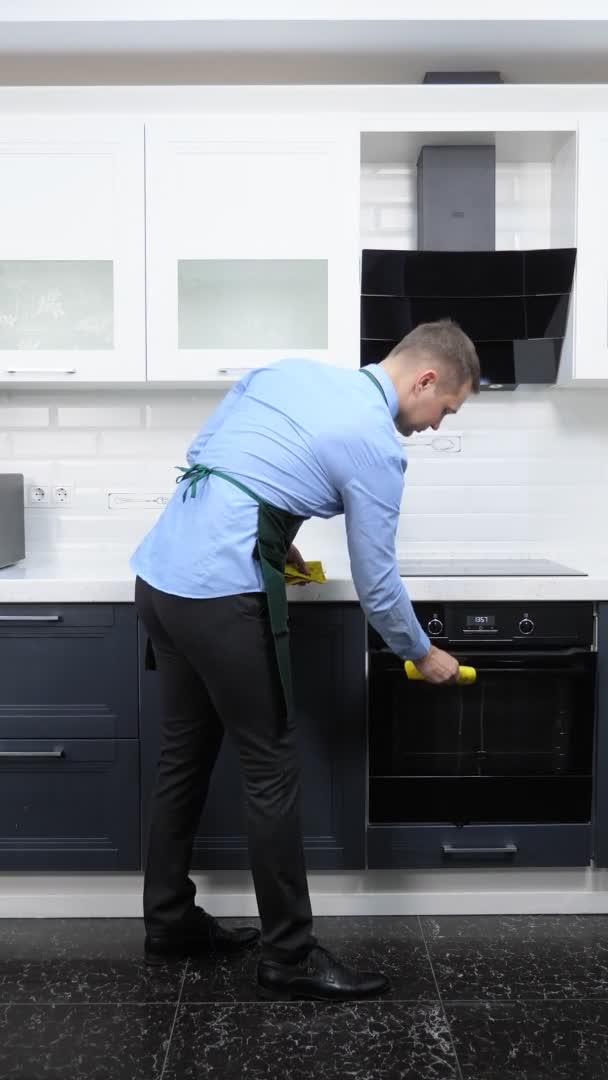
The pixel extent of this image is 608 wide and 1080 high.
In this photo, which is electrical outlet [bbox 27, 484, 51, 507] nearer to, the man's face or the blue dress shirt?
the blue dress shirt

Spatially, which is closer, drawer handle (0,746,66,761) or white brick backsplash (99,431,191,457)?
drawer handle (0,746,66,761)

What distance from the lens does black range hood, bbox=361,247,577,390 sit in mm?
2686

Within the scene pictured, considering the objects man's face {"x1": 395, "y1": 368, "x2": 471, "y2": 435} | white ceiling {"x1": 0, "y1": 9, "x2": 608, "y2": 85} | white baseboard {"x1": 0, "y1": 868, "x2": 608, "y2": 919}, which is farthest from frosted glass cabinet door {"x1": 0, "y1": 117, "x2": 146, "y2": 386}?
white baseboard {"x1": 0, "y1": 868, "x2": 608, "y2": 919}

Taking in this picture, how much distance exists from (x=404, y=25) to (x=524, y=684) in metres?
1.84

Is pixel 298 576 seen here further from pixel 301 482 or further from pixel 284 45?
pixel 284 45

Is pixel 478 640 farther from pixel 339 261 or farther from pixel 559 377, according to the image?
pixel 339 261

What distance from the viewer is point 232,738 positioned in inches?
79.5

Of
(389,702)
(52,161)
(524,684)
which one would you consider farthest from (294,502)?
(52,161)

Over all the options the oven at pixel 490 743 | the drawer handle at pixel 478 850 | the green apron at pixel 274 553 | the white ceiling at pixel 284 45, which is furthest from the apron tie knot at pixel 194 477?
the white ceiling at pixel 284 45

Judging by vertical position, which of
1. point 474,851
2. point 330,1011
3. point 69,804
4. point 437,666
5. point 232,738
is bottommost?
point 330,1011

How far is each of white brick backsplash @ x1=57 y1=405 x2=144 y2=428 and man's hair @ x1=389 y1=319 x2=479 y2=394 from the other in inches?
50.0

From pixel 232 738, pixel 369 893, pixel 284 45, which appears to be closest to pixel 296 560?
pixel 232 738

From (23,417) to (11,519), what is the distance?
1.30 ft

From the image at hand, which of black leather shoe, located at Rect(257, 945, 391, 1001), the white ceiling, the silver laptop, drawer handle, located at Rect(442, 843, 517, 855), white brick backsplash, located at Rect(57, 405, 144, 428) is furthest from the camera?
white brick backsplash, located at Rect(57, 405, 144, 428)
